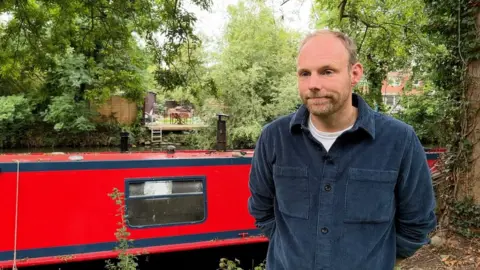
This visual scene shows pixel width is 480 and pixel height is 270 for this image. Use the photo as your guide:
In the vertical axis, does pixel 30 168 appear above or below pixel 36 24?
below

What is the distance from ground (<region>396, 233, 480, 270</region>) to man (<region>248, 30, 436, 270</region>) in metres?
3.02

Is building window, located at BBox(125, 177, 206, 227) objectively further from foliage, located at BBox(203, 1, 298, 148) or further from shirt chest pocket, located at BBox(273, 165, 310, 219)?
foliage, located at BBox(203, 1, 298, 148)

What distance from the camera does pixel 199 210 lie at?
540 centimetres

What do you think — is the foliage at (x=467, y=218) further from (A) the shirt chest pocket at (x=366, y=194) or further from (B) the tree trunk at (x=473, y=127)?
(A) the shirt chest pocket at (x=366, y=194)

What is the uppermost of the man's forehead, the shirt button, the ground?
the man's forehead

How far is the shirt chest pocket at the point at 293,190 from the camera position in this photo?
1.49 metres

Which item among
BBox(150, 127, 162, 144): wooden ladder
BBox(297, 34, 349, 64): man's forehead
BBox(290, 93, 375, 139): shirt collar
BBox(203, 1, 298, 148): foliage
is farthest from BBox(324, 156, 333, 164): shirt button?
BBox(150, 127, 162, 144): wooden ladder

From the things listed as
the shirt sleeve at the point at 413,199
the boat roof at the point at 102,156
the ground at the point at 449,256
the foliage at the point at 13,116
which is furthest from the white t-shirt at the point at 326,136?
the foliage at the point at 13,116

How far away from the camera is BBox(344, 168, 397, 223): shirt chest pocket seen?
144cm

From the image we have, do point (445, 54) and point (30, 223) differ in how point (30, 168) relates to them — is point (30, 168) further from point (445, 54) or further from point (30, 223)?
point (445, 54)

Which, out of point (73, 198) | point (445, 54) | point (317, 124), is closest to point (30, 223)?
point (73, 198)

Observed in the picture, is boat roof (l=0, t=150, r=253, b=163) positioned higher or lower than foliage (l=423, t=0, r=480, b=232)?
lower

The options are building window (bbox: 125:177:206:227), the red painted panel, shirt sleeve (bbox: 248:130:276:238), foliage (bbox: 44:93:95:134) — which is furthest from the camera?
foliage (bbox: 44:93:95:134)

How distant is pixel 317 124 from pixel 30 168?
167 inches
